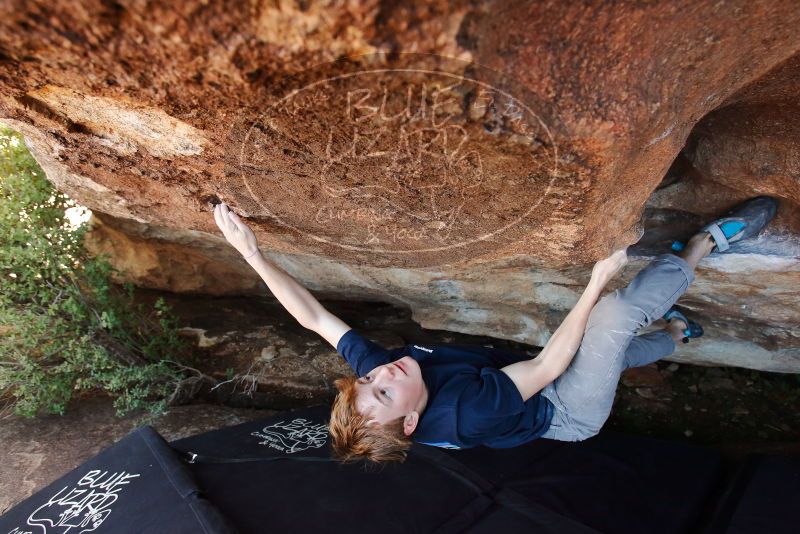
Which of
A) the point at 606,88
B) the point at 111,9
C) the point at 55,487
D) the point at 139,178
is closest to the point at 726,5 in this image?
the point at 606,88

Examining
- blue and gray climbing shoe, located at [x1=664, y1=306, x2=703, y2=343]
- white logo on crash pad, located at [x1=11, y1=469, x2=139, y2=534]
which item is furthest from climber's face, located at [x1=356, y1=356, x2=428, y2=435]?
blue and gray climbing shoe, located at [x1=664, y1=306, x2=703, y2=343]

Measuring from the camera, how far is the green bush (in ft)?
8.31

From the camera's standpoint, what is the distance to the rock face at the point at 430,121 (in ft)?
3.13

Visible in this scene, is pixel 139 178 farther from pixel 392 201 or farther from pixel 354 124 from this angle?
pixel 354 124

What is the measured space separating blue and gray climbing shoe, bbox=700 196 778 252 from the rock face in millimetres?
45

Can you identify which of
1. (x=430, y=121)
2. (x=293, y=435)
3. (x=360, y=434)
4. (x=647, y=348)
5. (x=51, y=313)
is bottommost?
(x=647, y=348)

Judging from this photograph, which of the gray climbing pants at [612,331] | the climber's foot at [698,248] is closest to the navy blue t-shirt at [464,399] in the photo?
the gray climbing pants at [612,331]

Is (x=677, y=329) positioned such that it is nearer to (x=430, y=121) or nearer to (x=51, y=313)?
(x=430, y=121)

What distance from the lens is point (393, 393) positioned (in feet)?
5.89

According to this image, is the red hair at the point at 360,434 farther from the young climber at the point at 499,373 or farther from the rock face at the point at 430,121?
the rock face at the point at 430,121

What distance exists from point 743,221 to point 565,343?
768mm

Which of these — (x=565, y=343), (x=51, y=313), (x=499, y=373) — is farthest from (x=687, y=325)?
(x=51, y=313)

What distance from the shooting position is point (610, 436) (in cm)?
283

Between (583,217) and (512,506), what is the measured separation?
4.38ft
